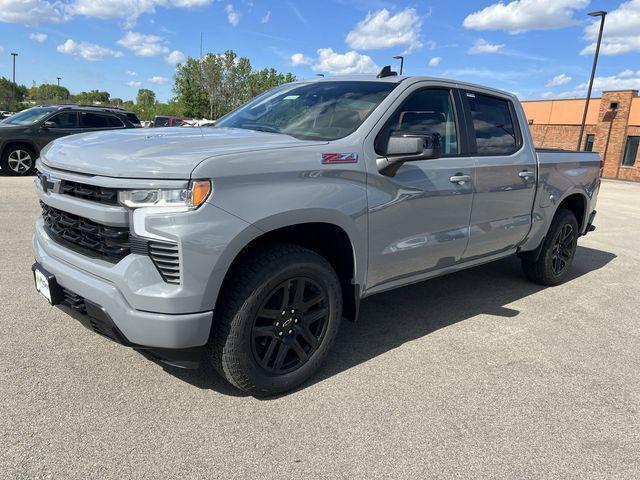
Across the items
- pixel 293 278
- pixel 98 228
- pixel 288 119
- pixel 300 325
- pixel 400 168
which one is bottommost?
pixel 300 325

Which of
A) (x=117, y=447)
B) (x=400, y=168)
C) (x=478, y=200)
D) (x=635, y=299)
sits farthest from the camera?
(x=635, y=299)

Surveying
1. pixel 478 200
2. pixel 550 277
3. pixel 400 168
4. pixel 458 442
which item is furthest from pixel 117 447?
pixel 550 277

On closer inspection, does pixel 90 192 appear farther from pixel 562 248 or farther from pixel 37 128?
pixel 37 128

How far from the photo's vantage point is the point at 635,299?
5340 mm

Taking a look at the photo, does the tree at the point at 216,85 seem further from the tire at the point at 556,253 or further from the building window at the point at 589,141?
the tire at the point at 556,253

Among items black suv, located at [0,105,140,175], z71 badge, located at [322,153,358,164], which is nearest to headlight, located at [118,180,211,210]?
z71 badge, located at [322,153,358,164]

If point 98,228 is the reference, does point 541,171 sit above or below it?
above

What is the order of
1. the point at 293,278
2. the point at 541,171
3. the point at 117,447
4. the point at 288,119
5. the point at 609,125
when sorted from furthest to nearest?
the point at 609,125
the point at 541,171
the point at 288,119
the point at 293,278
the point at 117,447

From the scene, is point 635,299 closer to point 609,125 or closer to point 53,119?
point 53,119

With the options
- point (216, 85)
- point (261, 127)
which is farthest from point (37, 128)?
point (216, 85)

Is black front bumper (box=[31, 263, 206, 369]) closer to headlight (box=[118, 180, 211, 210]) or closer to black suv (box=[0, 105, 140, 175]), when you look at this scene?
headlight (box=[118, 180, 211, 210])

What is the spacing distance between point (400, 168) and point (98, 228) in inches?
73.4

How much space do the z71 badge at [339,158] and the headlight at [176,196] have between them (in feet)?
2.52

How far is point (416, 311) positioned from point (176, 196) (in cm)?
275
